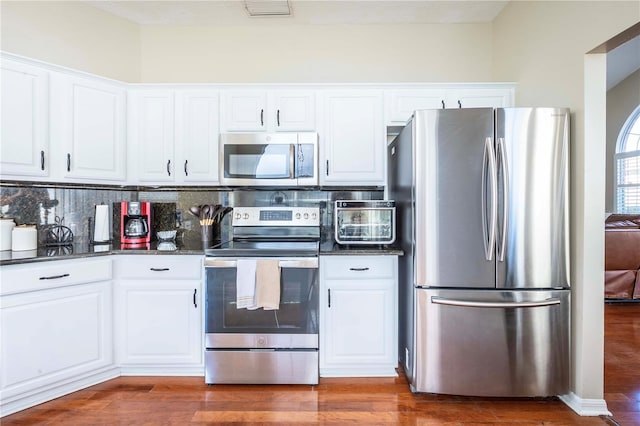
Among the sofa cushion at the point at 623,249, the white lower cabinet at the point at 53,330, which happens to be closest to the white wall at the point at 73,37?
the white lower cabinet at the point at 53,330

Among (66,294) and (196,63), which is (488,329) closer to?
(66,294)

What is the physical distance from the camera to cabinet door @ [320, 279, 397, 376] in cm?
245

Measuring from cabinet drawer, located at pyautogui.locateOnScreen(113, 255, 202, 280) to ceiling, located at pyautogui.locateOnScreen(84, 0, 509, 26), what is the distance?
211 cm

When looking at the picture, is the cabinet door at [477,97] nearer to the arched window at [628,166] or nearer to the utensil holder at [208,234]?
the utensil holder at [208,234]

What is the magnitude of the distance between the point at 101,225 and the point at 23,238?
0.53 m

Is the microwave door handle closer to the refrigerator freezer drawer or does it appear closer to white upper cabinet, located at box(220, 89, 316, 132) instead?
white upper cabinet, located at box(220, 89, 316, 132)

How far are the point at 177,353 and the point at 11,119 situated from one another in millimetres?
1926

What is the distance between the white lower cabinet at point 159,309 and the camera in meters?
2.45

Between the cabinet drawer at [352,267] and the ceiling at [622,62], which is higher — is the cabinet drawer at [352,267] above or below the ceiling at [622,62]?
A: below

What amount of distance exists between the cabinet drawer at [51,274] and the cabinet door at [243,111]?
1.37 meters

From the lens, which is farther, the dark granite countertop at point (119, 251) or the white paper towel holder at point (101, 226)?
the white paper towel holder at point (101, 226)

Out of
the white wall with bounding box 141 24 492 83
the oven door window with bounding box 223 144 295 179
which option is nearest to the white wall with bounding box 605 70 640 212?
the white wall with bounding box 141 24 492 83

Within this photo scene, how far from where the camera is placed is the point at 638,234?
157 inches

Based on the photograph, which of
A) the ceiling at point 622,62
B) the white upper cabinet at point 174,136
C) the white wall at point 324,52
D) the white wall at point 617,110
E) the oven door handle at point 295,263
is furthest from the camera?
the white wall at point 617,110
